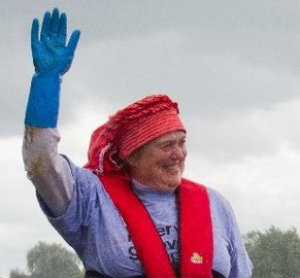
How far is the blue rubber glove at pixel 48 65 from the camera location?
4441mm

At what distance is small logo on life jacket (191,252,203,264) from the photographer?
474 cm

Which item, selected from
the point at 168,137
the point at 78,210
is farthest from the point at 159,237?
the point at 168,137

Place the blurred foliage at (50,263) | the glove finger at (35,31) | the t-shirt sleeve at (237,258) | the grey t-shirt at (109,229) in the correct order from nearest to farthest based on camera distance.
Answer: the glove finger at (35,31), the grey t-shirt at (109,229), the t-shirt sleeve at (237,258), the blurred foliage at (50,263)

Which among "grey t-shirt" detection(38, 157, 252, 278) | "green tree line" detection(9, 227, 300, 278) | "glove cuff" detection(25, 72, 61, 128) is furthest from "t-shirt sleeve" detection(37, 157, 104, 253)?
"green tree line" detection(9, 227, 300, 278)

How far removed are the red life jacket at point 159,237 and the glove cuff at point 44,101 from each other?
69cm

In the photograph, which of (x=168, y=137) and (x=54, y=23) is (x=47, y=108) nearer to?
(x=54, y=23)

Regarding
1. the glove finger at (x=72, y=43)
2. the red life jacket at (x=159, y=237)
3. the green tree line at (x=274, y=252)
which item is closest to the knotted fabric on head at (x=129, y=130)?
the red life jacket at (x=159, y=237)

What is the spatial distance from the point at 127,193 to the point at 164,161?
0.95 ft

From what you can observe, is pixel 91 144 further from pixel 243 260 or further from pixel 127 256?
pixel 243 260

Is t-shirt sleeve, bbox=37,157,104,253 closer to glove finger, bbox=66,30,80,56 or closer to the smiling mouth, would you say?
the smiling mouth

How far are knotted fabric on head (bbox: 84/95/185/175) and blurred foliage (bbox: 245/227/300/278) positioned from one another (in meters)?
47.5

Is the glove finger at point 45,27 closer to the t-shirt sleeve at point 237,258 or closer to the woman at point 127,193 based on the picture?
the woman at point 127,193

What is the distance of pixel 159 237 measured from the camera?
15.6 feet

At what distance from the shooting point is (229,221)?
514cm
